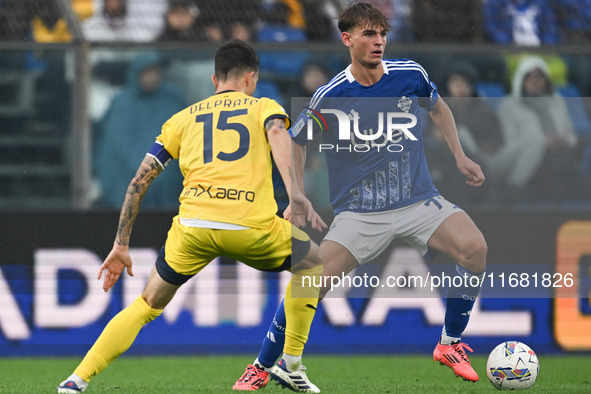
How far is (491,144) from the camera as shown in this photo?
7.98 metres

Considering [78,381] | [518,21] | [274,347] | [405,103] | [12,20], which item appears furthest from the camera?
[518,21]

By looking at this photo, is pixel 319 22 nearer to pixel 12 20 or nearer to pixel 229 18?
pixel 229 18

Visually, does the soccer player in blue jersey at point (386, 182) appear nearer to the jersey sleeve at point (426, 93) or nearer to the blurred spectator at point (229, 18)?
the jersey sleeve at point (426, 93)

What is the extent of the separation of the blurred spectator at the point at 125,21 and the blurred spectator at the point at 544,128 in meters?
2.84

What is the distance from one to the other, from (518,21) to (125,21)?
3216 mm

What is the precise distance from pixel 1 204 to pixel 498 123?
3.94 meters

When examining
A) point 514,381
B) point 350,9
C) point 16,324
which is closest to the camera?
point 514,381

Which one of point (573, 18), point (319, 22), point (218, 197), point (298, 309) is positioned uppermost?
point (573, 18)

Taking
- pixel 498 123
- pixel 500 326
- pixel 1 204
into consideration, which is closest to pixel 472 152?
pixel 498 123

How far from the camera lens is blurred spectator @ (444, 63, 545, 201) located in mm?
7977

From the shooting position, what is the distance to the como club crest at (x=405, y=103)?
20.2 feet

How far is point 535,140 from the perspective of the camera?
802 cm

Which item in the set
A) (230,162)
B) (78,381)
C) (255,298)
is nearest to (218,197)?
(230,162)

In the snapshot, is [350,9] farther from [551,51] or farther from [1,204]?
A: [1,204]
